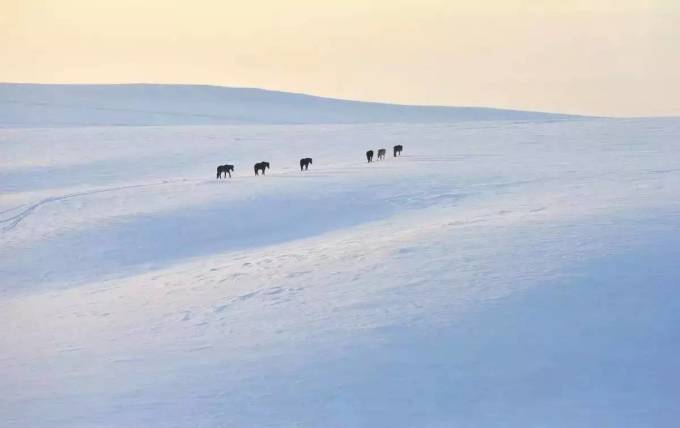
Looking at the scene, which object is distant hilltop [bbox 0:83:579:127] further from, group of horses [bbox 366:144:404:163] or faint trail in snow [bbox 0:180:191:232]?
faint trail in snow [bbox 0:180:191:232]

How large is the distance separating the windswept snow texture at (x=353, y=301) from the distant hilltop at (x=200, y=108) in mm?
61415

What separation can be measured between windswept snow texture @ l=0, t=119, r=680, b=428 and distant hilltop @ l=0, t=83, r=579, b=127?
61.4 meters

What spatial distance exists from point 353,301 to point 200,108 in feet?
306

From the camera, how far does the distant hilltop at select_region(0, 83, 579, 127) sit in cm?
9044

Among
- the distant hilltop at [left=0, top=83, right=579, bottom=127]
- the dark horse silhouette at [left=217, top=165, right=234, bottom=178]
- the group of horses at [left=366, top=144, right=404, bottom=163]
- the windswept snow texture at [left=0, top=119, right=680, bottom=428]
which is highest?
the distant hilltop at [left=0, top=83, right=579, bottom=127]

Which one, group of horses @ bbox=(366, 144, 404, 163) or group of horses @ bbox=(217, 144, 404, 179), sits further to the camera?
group of horses @ bbox=(366, 144, 404, 163)

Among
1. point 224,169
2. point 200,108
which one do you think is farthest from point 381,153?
point 200,108

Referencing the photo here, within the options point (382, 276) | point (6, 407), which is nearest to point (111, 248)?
point (382, 276)

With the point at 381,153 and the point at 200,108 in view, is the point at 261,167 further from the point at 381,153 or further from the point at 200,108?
the point at 200,108

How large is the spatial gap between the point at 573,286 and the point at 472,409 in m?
3.78

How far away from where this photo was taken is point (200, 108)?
10600 cm

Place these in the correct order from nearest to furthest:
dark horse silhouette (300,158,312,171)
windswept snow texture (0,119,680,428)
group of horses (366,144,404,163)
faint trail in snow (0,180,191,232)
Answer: windswept snow texture (0,119,680,428) < faint trail in snow (0,180,191,232) < dark horse silhouette (300,158,312,171) < group of horses (366,144,404,163)

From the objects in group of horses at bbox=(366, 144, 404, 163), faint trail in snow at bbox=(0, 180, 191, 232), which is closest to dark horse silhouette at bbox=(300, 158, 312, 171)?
group of horses at bbox=(366, 144, 404, 163)

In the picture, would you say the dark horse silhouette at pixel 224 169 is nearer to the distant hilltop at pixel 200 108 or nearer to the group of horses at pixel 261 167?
the group of horses at pixel 261 167
